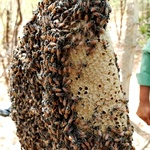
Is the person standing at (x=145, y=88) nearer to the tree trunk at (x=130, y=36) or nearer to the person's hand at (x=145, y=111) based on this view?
the person's hand at (x=145, y=111)

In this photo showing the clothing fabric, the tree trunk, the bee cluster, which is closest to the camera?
the bee cluster

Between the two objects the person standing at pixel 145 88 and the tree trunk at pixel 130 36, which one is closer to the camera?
the person standing at pixel 145 88

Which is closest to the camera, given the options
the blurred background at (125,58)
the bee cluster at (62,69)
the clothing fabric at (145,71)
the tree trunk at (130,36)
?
the bee cluster at (62,69)

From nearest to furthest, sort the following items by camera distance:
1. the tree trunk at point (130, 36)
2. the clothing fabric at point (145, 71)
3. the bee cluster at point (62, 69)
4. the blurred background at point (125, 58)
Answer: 1. the bee cluster at point (62, 69)
2. the clothing fabric at point (145, 71)
3. the tree trunk at point (130, 36)
4. the blurred background at point (125, 58)

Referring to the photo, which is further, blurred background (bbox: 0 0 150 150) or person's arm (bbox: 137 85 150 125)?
blurred background (bbox: 0 0 150 150)

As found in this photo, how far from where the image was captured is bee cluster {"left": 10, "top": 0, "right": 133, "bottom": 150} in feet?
5.75

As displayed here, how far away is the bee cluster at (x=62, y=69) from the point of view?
1.75m

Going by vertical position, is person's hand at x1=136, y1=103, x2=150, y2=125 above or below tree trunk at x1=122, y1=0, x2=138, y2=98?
below

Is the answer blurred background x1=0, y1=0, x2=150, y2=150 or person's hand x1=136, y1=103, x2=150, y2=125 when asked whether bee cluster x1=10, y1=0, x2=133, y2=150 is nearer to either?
person's hand x1=136, y1=103, x2=150, y2=125

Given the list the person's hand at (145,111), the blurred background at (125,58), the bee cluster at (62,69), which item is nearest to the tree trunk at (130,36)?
the blurred background at (125,58)

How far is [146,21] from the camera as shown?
1134 centimetres

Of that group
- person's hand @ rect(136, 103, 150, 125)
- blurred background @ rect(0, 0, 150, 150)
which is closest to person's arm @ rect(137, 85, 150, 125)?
person's hand @ rect(136, 103, 150, 125)

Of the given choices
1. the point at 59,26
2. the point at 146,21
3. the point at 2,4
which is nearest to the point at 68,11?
the point at 59,26

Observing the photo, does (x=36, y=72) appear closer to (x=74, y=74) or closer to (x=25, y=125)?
(x=74, y=74)
